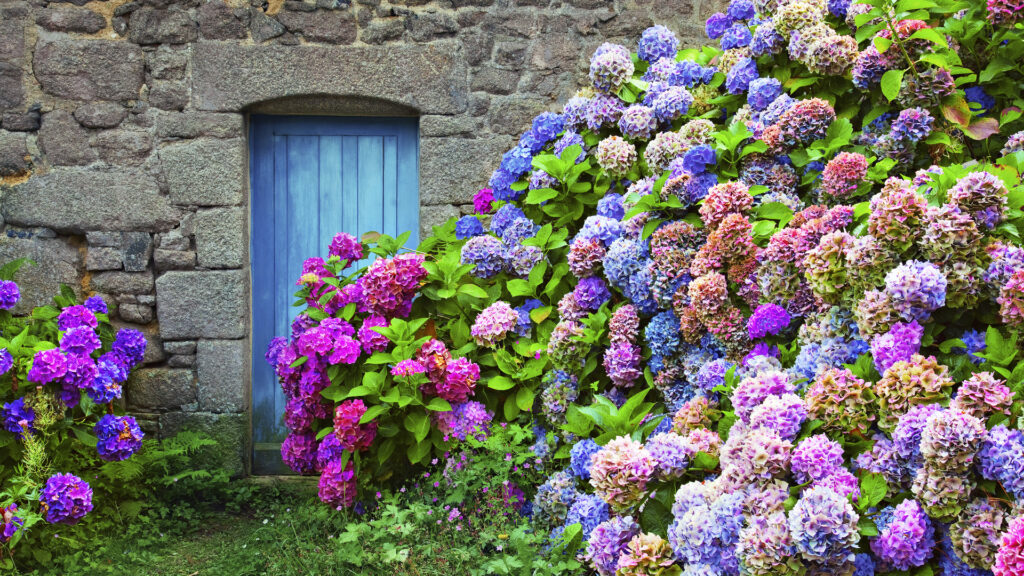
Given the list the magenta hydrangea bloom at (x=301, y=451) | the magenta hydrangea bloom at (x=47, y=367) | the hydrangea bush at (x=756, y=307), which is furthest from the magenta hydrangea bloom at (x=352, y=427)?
the magenta hydrangea bloom at (x=47, y=367)

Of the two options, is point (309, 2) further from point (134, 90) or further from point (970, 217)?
point (970, 217)

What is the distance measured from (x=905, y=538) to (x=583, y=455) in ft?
3.59

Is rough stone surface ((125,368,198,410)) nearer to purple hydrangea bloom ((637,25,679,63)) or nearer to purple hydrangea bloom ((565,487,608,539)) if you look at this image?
purple hydrangea bloom ((565,487,608,539))

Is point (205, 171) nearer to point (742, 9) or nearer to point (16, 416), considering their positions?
point (16, 416)

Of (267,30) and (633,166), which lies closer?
(633,166)

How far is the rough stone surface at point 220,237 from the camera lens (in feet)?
14.1

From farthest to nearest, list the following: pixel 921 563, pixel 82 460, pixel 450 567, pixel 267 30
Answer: pixel 267 30 < pixel 82 460 < pixel 450 567 < pixel 921 563

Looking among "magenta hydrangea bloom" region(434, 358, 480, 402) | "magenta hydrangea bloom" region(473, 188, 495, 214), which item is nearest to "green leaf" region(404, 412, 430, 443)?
"magenta hydrangea bloom" region(434, 358, 480, 402)

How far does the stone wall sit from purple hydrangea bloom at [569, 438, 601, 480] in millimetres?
2037

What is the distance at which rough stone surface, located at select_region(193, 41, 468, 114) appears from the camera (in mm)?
4215

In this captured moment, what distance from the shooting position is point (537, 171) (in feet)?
11.4

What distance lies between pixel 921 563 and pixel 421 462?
204 centimetres

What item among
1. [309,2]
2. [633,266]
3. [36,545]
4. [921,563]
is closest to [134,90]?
[309,2]

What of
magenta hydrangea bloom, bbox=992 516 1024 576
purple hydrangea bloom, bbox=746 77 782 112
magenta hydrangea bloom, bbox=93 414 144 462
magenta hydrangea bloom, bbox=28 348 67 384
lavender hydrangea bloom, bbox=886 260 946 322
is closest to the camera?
magenta hydrangea bloom, bbox=992 516 1024 576
